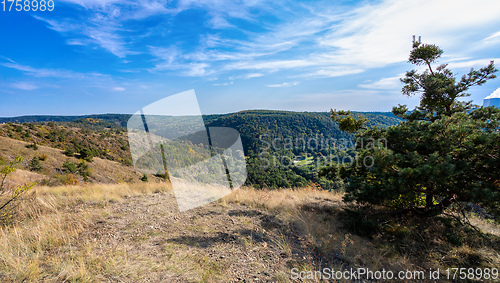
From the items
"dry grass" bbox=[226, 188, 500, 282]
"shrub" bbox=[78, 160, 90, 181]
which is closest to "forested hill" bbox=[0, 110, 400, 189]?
"dry grass" bbox=[226, 188, 500, 282]

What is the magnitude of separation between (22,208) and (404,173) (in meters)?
8.15

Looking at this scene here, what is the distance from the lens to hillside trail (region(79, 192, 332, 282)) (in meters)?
2.68

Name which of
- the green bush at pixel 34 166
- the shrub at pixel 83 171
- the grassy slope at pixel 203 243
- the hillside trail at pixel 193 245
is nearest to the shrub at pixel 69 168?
the shrub at pixel 83 171

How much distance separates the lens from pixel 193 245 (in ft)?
11.3

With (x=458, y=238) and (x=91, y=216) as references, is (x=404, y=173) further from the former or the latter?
(x=91, y=216)

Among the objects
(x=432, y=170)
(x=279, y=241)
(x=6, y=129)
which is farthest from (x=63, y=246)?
(x=6, y=129)

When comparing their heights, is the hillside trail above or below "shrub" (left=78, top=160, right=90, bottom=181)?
above

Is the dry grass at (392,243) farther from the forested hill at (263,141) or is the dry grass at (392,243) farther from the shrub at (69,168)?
the shrub at (69,168)

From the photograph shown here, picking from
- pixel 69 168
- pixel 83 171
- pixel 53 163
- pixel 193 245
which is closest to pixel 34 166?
pixel 69 168

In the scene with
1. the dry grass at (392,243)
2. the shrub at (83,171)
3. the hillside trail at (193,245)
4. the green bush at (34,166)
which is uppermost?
the hillside trail at (193,245)

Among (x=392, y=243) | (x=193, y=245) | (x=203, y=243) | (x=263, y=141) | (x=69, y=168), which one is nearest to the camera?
(x=193, y=245)

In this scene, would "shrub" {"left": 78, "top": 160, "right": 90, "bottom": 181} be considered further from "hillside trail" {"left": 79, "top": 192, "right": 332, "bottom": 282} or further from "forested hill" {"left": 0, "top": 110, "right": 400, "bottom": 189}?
"hillside trail" {"left": 79, "top": 192, "right": 332, "bottom": 282}

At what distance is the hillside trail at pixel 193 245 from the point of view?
2.68 m

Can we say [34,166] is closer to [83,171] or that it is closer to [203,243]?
[83,171]
